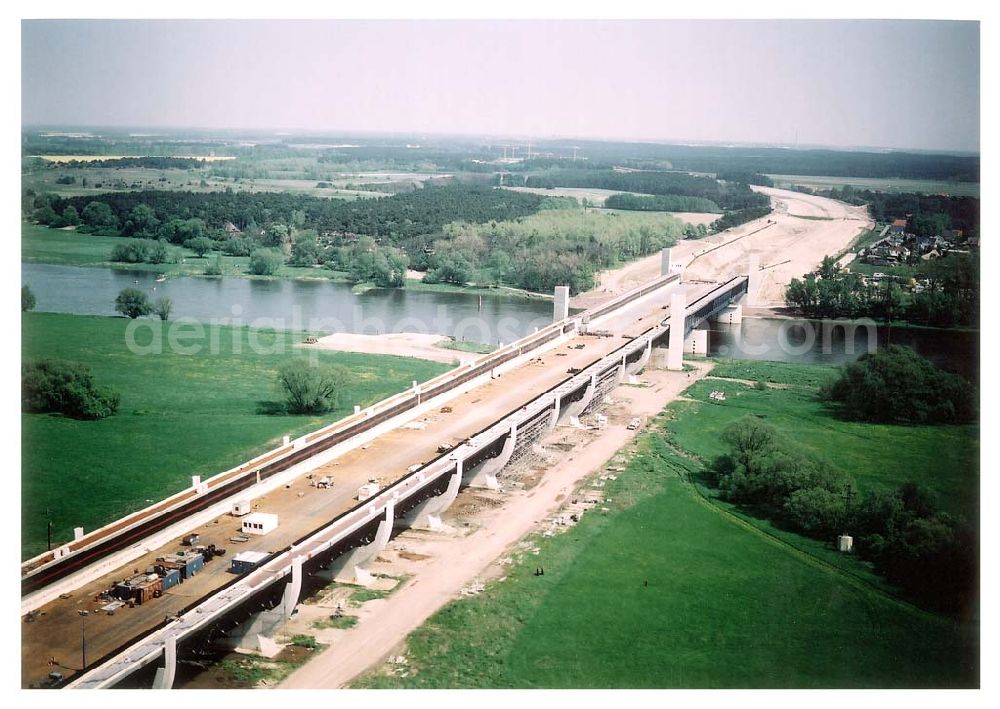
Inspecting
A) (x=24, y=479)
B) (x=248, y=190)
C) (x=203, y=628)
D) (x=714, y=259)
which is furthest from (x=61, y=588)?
(x=714, y=259)

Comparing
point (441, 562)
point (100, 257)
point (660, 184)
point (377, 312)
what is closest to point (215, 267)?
point (100, 257)

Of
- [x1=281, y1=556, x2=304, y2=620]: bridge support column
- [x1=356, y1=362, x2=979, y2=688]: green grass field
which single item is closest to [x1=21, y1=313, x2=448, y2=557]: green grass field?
[x1=281, y1=556, x2=304, y2=620]: bridge support column

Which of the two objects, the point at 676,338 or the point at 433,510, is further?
the point at 676,338

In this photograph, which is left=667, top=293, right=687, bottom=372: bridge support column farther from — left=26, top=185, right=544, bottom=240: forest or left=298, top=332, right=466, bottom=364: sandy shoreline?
left=26, top=185, right=544, bottom=240: forest

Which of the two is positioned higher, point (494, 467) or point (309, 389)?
point (309, 389)

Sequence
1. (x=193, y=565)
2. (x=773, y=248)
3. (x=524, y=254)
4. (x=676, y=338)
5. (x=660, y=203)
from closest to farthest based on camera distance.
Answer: (x=193, y=565)
(x=676, y=338)
(x=524, y=254)
(x=773, y=248)
(x=660, y=203)

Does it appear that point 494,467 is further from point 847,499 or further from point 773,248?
point 773,248

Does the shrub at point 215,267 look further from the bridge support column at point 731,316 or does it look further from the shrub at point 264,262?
the bridge support column at point 731,316
